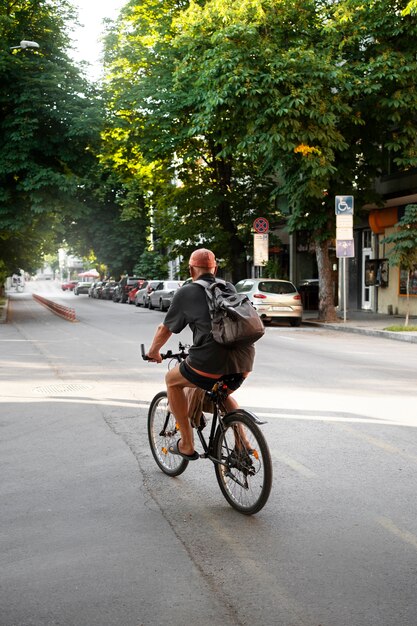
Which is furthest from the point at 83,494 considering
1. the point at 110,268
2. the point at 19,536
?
the point at 110,268

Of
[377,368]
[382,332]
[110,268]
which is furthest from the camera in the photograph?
[110,268]

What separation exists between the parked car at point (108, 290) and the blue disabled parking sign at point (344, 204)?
126 feet

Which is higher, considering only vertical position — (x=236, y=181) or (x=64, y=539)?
(x=236, y=181)

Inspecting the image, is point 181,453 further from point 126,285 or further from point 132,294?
point 126,285

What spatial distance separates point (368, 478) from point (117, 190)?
49237mm

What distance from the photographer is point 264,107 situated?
2231cm

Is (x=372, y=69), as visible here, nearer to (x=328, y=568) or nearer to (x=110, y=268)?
(x=328, y=568)

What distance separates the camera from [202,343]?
5055 mm

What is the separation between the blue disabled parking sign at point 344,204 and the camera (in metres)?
23.6

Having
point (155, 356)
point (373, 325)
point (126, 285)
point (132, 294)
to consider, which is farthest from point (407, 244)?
point (126, 285)

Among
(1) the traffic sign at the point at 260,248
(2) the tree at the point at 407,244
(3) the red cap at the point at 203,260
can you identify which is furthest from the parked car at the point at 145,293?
(3) the red cap at the point at 203,260

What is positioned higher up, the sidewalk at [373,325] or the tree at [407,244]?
the tree at [407,244]

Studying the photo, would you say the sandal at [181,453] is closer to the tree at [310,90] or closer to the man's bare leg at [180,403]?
the man's bare leg at [180,403]

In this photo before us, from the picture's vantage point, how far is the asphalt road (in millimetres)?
3598
